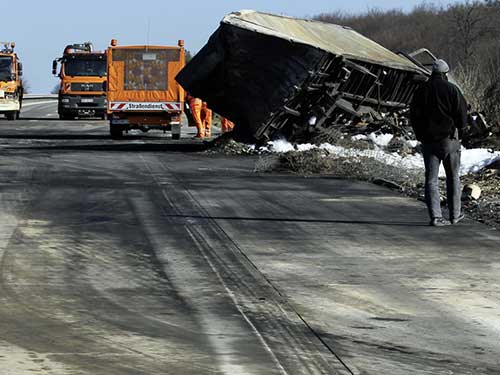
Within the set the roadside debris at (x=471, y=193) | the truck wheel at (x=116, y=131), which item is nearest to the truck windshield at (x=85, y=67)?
the truck wheel at (x=116, y=131)

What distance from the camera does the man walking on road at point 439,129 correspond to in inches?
537

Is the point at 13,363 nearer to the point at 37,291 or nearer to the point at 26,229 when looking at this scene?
the point at 37,291

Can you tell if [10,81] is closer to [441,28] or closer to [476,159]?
[476,159]

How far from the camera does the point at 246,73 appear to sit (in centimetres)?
2650

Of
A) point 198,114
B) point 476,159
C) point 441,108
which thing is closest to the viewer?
point 441,108

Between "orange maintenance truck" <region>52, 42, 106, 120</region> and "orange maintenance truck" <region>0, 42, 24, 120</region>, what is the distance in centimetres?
158

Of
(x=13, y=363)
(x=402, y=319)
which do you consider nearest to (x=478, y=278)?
(x=402, y=319)

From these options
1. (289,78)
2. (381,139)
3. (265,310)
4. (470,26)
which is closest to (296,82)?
(289,78)

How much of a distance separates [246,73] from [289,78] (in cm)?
130

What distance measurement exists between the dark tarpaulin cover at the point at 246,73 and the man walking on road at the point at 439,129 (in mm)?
11601

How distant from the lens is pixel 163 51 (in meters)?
34.5

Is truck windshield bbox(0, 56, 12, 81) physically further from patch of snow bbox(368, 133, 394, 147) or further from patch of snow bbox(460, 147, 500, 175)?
patch of snow bbox(460, 147, 500, 175)

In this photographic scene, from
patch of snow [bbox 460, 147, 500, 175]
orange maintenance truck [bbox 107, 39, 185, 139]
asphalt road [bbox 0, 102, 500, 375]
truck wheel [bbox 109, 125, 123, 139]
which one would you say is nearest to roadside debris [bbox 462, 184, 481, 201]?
asphalt road [bbox 0, 102, 500, 375]

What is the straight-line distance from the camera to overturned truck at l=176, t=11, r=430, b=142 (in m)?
25.6
